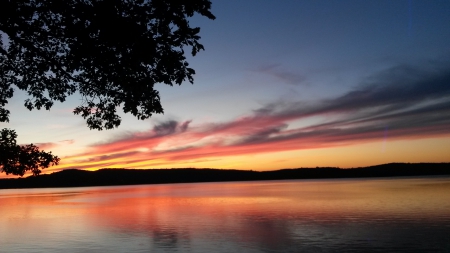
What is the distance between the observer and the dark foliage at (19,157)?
14125 mm

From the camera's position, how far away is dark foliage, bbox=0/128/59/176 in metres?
14.1

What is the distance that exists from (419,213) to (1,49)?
129ft

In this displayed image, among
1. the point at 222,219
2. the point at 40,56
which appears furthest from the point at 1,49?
the point at 222,219

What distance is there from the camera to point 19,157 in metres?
14.7

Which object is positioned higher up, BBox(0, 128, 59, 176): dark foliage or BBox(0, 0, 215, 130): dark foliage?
BBox(0, 0, 215, 130): dark foliage

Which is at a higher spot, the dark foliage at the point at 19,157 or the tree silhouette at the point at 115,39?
the tree silhouette at the point at 115,39

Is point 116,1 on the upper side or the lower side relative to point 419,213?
upper

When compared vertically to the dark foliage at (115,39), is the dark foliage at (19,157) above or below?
below

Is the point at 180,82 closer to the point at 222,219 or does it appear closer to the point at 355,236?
the point at 355,236

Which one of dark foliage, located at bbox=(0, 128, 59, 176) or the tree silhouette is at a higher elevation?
the tree silhouette

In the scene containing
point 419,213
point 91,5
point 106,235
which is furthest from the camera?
point 419,213

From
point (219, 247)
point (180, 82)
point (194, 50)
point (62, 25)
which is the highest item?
point (62, 25)

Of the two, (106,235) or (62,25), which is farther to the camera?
(106,235)

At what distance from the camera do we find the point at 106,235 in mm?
31781
